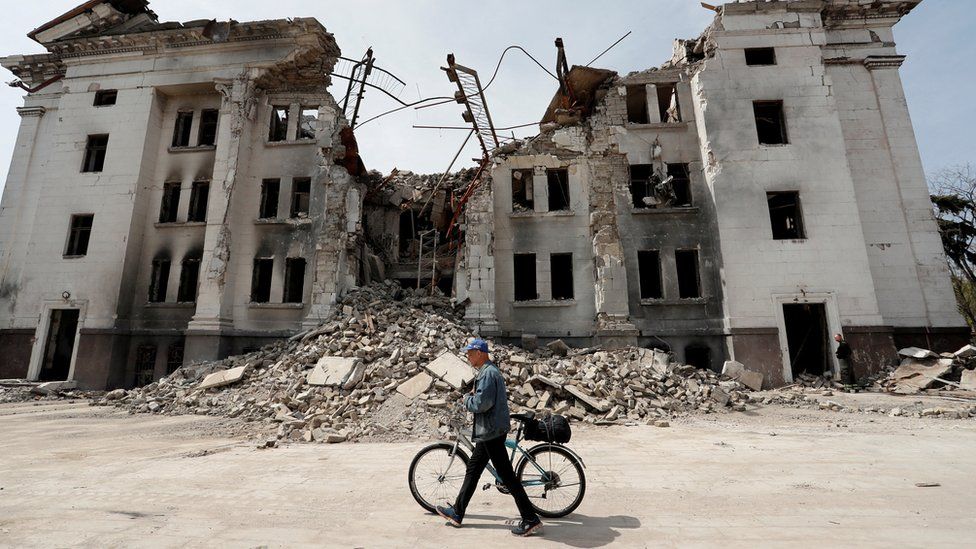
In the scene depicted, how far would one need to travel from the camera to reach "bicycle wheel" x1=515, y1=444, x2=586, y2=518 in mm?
3854

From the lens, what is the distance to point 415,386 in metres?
8.77

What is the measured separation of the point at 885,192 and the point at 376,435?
16860 mm

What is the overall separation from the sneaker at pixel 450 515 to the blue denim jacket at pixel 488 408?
66 centimetres

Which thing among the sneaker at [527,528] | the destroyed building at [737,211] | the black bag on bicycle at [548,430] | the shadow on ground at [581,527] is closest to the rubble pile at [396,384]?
the destroyed building at [737,211]

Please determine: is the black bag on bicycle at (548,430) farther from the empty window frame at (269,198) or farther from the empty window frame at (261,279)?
the empty window frame at (269,198)

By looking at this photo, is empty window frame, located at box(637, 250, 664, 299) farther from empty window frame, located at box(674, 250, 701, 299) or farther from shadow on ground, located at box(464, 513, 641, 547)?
shadow on ground, located at box(464, 513, 641, 547)

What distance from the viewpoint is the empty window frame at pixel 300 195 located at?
15594mm

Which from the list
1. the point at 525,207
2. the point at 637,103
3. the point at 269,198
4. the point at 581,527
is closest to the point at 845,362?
the point at 525,207

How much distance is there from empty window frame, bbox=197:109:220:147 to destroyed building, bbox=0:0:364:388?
0.05m

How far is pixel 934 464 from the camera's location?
5.28m

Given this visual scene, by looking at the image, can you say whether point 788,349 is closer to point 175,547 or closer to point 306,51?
point 175,547

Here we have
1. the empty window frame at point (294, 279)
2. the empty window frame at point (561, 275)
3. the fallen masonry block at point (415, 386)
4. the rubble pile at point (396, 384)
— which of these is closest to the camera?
the rubble pile at point (396, 384)

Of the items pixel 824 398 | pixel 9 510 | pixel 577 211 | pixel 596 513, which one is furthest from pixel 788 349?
pixel 9 510

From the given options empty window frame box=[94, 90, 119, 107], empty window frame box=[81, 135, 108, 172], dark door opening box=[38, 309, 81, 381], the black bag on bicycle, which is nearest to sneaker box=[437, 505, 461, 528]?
the black bag on bicycle
